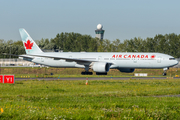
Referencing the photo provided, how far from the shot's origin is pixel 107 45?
127812 millimetres

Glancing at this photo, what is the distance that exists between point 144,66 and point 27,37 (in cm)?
2647

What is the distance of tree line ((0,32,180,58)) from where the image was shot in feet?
350

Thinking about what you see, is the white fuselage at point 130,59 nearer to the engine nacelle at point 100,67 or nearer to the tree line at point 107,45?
the engine nacelle at point 100,67

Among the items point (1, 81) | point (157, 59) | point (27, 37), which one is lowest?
point (1, 81)

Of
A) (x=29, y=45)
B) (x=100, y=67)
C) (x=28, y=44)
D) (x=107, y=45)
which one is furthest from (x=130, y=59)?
(x=107, y=45)

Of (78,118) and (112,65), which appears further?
(112,65)

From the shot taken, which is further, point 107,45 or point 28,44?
point 107,45

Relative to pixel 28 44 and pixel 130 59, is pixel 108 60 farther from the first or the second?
pixel 28 44

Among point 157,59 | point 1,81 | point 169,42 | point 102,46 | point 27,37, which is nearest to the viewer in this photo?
point 1,81

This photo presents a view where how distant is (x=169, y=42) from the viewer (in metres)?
108

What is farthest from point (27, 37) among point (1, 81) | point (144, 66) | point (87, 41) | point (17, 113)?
point (87, 41)

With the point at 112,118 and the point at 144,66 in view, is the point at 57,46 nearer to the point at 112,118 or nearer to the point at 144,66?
the point at 144,66

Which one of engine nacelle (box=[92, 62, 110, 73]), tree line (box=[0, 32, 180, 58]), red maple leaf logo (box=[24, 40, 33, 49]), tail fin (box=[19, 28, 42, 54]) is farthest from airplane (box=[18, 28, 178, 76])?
tree line (box=[0, 32, 180, 58])

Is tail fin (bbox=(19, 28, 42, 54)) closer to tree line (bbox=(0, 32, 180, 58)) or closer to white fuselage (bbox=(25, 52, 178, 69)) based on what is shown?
white fuselage (bbox=(25, 52, 178, 69))
